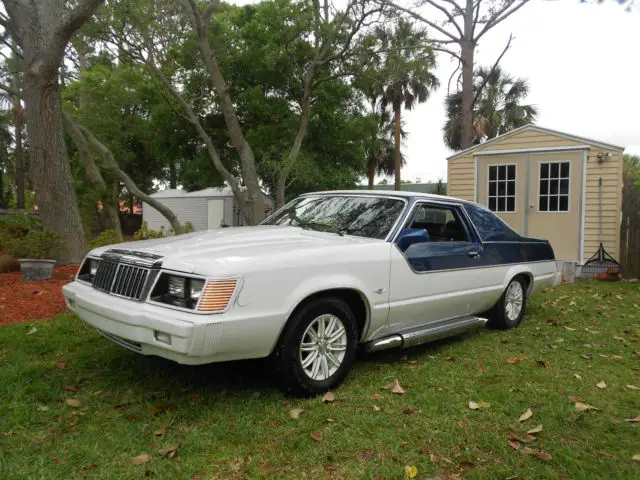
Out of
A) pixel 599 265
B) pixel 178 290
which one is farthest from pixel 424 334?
pixel 599 265

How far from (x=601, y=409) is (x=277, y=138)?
1736cm

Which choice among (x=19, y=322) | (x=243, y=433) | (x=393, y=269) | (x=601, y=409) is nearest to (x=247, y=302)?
(x=243, y=433)

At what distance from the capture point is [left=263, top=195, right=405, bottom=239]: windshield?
439 cm

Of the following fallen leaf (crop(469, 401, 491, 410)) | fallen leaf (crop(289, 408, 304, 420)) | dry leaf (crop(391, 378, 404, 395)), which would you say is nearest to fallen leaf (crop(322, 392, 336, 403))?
fallen leaf (crop(289, 408, 304, 420))

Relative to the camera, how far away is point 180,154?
73.9 feet

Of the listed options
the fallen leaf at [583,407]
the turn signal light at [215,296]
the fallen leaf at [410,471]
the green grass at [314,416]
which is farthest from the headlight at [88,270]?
the fallen leaf at [583,407]

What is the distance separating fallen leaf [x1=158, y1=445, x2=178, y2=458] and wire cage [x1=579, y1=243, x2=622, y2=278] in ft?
33.0

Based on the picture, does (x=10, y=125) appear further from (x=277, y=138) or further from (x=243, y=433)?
(x=243, y=433)

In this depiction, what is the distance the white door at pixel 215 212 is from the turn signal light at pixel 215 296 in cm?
2195

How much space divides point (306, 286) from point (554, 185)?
948 cm

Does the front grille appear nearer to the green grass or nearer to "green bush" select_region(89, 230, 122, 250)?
the green grass

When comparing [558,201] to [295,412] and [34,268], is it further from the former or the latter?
[34,268]

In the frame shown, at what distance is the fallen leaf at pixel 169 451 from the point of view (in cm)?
281

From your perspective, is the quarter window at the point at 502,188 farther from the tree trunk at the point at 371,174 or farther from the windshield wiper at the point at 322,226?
the tree trunk at the point at 371,174
